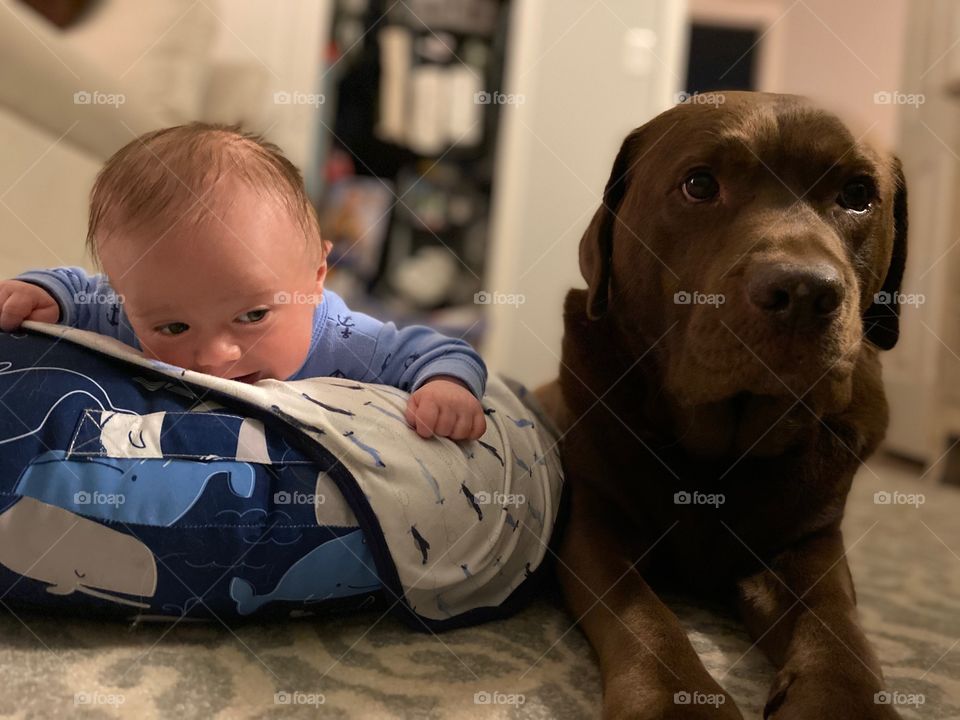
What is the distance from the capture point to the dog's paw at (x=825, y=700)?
718 millimetres

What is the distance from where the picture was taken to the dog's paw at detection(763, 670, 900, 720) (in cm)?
72

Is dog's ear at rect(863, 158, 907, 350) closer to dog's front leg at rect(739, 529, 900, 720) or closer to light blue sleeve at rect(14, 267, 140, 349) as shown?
dog's front leg at rect(739, 529, 900, 720)

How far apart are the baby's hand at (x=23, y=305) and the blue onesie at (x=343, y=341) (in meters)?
0.02

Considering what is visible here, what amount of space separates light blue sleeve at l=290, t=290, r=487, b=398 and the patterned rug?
324 millimetres

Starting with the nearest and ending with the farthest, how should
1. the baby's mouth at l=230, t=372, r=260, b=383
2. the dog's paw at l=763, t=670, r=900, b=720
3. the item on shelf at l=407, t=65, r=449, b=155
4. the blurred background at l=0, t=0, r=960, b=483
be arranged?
the dog's paw at l=763, t=670, r=900, b=720, the baby's mouth at l=230, t=372, r=260, b=383, the blurred background at l=0, t=0, r=960, b=483, the item on shelf at l=407, t=65, r=449, b=155

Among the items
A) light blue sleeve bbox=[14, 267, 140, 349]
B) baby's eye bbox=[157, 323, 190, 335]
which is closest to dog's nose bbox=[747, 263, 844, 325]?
baby's eye bbox=[157, 323, 190, 335]

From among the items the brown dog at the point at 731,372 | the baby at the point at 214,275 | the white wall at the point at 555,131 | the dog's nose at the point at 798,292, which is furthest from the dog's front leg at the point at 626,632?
the white wall at the point at 555,131

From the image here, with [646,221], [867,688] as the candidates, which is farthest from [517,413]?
[867,688]

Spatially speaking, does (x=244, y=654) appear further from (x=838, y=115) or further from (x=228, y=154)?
(x=838, y=115)

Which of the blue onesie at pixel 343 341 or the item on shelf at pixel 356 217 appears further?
the item on shelf at pixel 356 217

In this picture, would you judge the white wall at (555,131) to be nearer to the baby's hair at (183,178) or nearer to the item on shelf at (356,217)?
the item on shelf at (356,217)

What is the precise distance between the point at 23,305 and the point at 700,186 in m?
0.85

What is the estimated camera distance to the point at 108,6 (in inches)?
86.5

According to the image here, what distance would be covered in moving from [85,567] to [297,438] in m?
0.24
